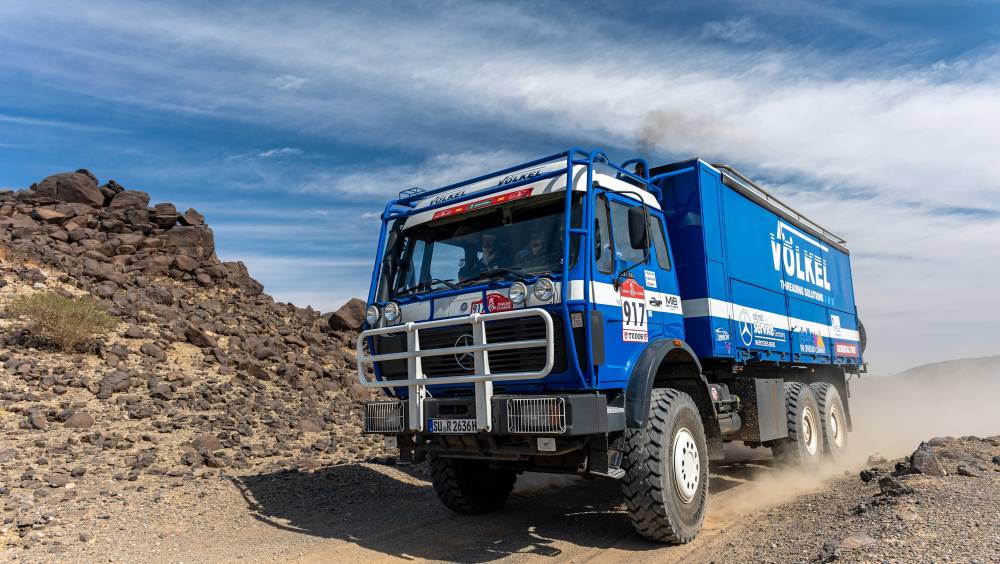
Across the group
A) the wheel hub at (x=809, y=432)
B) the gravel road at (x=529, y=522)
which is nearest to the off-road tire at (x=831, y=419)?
the wheel hub at (x=809, y=432)

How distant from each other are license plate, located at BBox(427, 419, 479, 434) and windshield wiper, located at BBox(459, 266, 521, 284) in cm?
131

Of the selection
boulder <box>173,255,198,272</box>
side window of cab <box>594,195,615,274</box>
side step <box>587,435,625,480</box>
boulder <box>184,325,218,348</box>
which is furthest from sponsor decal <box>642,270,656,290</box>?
boulder <box>173,255,198,272</box>

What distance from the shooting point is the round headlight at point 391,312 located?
6742mm

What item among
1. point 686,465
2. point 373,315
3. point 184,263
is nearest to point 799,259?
point 686,465

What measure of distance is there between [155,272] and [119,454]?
42.0 ft

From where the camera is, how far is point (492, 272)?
6.28 meters

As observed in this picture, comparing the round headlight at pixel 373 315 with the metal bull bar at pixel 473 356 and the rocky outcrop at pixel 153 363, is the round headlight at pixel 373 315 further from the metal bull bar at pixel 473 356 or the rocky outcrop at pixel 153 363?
the rocky outcrop at pixel 153 363

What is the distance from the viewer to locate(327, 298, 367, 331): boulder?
22438mm

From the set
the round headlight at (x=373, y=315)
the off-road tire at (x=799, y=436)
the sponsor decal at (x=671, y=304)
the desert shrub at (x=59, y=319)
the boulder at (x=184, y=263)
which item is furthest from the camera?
the boulder at (x=184, y=263)

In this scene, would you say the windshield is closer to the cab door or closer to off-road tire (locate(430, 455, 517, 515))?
the cab door

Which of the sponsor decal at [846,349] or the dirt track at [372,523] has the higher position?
the sponsor decal at [846,349]

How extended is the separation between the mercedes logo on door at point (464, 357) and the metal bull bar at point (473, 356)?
70 mm

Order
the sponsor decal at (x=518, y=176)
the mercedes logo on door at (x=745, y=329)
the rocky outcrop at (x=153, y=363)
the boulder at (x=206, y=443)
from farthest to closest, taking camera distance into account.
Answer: the boulder at (x=206, y=443) → the rocky outcrop at (x=153, y=363) → the mercedes logo on door at (x=745, y=329) → the sponsor decal at (x=518, y=176)

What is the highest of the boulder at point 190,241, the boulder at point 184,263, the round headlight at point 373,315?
the boulder at point 190,241
